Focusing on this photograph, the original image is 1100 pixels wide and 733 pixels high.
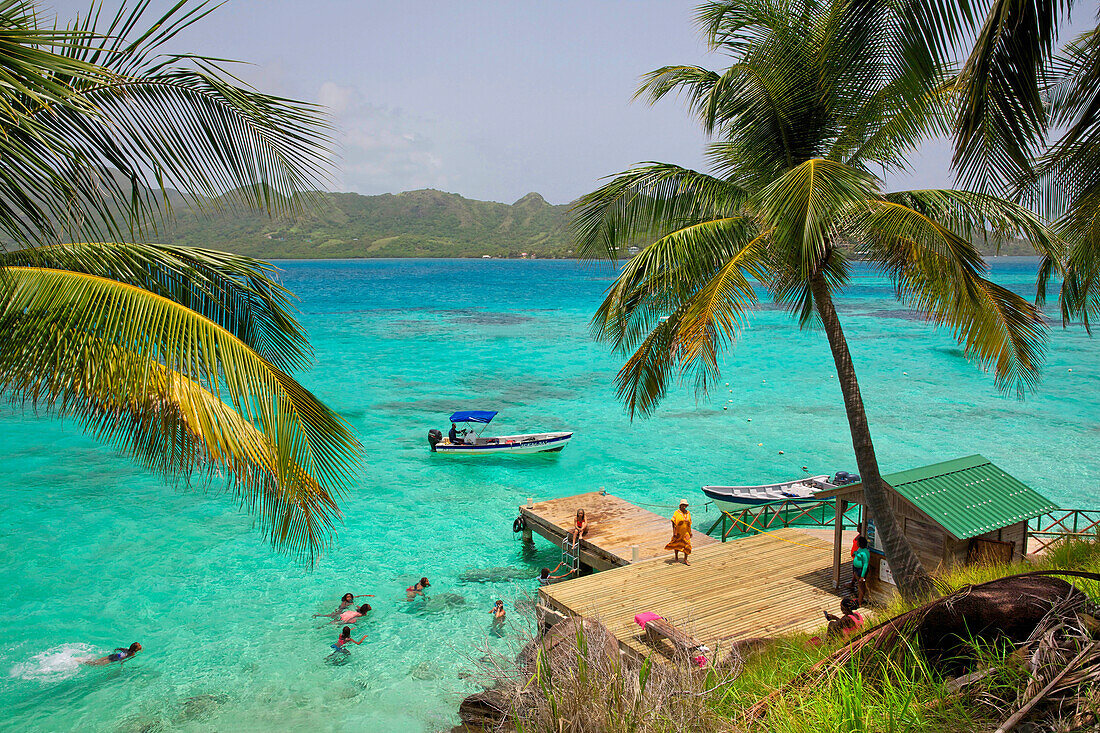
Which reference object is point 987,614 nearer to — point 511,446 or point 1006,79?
point 1006,79

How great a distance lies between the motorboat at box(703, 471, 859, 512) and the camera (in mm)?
19922

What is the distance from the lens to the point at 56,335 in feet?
14.8

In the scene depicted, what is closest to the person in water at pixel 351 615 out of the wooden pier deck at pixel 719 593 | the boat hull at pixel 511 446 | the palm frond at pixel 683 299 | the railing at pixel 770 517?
the wooden pier deck at pixel 719 593

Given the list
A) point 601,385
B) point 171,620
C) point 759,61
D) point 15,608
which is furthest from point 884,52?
point 601,385

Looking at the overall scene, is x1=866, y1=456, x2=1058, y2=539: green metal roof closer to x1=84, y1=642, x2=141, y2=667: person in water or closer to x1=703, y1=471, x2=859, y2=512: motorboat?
x1=703, y1=471, x2=859, y2=512: motorboat

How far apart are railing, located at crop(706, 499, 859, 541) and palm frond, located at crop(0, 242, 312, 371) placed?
14962mm

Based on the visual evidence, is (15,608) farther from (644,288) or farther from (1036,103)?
(1036,103)

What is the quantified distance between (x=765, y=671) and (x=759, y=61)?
7380 mm

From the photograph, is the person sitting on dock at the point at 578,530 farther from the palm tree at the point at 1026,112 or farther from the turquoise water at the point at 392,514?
the palm tree at the point at 1026,112

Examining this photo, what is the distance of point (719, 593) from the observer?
1173 centimetres

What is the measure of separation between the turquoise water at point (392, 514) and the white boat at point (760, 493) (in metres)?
2.89

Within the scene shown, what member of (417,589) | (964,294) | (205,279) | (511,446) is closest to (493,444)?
(511,446)

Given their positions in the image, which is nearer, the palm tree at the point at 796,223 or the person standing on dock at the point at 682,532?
the palm tree at the point at 796,223

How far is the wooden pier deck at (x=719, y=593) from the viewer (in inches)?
412
